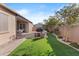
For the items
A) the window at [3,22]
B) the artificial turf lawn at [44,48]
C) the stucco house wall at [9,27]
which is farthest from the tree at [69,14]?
the window at [3,22]

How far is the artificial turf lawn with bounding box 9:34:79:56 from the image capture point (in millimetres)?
Answer: 7461

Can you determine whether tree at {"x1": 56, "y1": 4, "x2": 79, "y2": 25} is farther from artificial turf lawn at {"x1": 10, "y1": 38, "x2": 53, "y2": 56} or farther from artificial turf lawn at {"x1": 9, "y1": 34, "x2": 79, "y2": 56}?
artificial turf lawn at {"x1": 10, "y1": 38, "x2": 53, "y2": 56}

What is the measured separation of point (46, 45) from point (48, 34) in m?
0.63

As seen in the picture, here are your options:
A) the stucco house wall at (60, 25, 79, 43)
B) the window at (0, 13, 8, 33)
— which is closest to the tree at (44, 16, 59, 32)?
the stucco house wall at (60, 25, 79, 43)

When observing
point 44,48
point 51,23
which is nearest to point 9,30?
point 51,23

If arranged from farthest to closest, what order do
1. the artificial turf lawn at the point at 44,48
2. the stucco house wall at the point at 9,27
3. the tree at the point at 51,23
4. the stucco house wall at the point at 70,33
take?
the stucco house wall at the point at 9,27
the stucco house wall at the point at 70,33
the tree at the point at 51,23
the artificial turf lawn at the point at 44,48

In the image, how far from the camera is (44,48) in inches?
304

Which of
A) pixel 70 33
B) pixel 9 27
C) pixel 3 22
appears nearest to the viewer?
pixel 3 22

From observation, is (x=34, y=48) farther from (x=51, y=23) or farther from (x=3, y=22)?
(x=3, y=22)

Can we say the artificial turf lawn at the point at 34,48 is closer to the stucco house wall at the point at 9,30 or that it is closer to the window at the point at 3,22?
the stucco house wall at the point at 9,30

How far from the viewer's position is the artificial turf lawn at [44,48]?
24.5 ft

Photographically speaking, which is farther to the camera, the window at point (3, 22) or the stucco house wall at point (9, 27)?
the stucco house wall at point (9, 27)

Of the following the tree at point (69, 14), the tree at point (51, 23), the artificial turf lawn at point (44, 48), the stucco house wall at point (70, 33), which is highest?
the tree at point (69, 14)

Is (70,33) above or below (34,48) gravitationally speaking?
above
